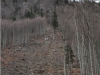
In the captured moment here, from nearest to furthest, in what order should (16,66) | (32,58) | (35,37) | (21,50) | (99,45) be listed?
(99,45) < (16,66) < (32,58) < (21,50) < (35,37)

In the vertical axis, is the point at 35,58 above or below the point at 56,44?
below

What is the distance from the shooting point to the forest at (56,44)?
1609 cm

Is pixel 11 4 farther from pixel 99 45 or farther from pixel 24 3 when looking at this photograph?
pixel 99 45

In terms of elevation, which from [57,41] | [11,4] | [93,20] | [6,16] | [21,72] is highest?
[11,4]

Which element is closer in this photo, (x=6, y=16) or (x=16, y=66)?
(x=16, y=66)

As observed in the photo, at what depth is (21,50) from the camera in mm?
44656

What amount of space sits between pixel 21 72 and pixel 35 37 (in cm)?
2795

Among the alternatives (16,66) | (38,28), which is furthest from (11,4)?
(16,66)

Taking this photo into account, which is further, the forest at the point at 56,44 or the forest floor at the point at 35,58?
the forest floor at the point at 35,58

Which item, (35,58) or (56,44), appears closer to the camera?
(35,58)

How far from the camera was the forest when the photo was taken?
633 inches

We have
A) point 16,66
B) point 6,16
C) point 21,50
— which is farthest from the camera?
point 6,16

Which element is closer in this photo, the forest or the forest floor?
the forest

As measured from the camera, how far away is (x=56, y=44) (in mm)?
48812
